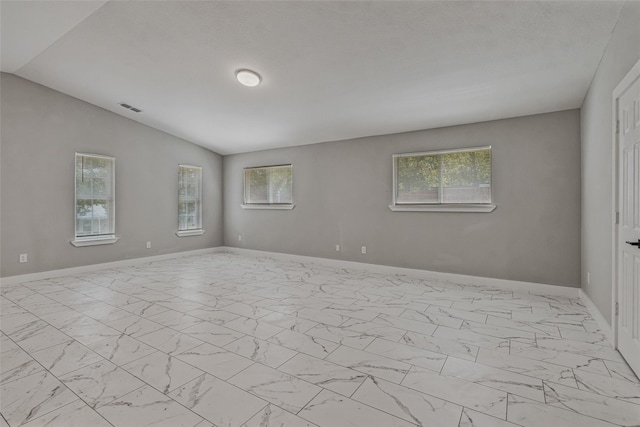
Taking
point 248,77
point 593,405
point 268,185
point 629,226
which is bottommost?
point 593,405

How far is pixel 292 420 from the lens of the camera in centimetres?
169

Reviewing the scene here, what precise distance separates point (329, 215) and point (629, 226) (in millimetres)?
4332

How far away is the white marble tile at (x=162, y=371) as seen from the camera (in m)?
2.05

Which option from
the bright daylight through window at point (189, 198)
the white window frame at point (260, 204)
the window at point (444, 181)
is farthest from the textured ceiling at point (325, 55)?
the bright daylight through window at point (189, 198)

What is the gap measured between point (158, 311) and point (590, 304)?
464 cm

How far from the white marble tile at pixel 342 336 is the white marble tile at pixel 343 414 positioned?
2.44ft

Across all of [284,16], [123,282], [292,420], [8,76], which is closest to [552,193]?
[284,16]

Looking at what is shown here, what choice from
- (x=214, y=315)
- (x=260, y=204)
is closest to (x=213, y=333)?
(x=214, y=315)

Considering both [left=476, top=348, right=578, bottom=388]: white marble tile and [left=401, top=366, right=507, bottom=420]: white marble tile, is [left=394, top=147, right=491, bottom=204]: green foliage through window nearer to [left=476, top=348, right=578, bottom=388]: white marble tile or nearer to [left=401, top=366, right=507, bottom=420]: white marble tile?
[left=476, top=348, right=578, bottom=388]: white marble tile

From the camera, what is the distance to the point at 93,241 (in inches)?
218

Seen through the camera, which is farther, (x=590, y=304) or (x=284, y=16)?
(x=590, y=304)

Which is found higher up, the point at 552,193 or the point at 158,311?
the point at 552,193

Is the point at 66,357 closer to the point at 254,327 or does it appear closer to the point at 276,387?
the point at 254,327

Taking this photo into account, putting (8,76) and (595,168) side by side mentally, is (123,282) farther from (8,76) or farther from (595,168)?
(595,168)
